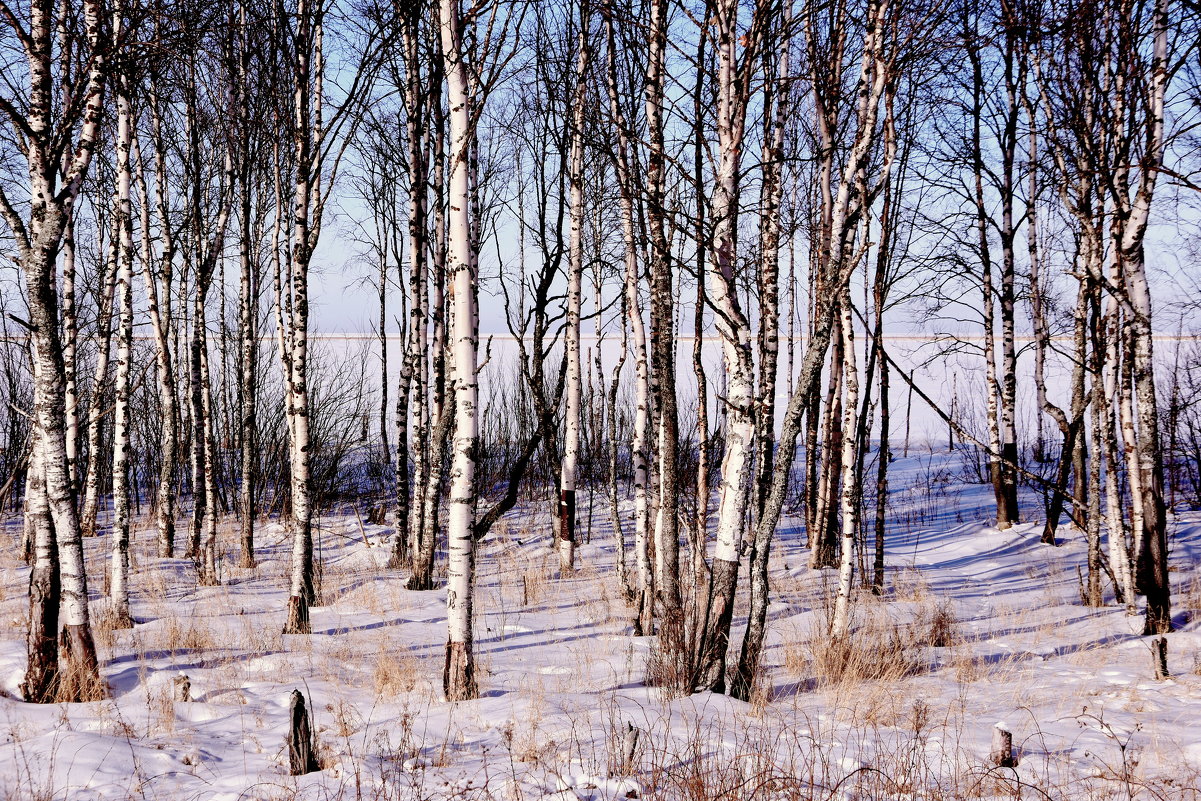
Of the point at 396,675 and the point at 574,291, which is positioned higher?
the point at 574,291

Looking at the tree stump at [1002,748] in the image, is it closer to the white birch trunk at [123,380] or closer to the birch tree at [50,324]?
the birch tree at [50,324]

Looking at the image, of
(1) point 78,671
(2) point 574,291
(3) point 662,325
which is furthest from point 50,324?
(2) point 574,291

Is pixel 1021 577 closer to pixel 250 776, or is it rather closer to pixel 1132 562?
pixel 1132 562

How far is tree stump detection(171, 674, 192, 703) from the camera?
5004mm

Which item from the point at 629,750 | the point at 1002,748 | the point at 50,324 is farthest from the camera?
the point at 50,324

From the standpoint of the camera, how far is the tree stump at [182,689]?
5.00m

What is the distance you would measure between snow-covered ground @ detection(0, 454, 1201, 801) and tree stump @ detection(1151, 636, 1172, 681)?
13 centimetres

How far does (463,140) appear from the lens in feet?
16.7

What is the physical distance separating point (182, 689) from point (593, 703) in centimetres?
264

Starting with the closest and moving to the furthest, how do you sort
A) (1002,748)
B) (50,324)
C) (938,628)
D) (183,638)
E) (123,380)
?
(1002,748)
(50,324)
(183,638)
(938,628)
(123,380)

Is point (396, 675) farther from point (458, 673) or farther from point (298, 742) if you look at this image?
point (298, 742)

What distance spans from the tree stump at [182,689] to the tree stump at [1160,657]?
6673 millimetres

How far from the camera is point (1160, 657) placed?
5.66m

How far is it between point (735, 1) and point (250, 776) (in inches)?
214
